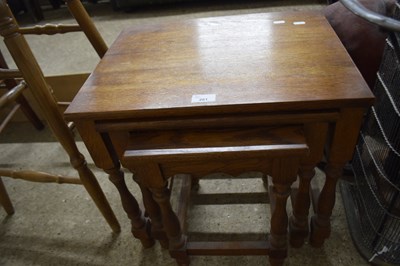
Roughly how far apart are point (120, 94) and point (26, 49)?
0.28 metres

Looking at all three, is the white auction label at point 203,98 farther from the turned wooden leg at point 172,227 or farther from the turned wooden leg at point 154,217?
the turned wooden leg at point 154,217

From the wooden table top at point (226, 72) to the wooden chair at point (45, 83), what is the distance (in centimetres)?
13

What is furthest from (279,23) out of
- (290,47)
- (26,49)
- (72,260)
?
(72,260)

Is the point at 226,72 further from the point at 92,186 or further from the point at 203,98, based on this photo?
the point at 92,186

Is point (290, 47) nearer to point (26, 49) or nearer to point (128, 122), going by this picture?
point (128, 122)

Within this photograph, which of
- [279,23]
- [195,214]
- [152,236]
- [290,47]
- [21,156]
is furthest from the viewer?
[21,156]

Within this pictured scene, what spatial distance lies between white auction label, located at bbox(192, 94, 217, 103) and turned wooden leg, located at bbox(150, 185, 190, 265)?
0.23 metres

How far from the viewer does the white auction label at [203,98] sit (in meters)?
0.60

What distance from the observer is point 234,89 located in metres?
0.62

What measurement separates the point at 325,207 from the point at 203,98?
1.69 ft

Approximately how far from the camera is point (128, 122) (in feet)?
2.07

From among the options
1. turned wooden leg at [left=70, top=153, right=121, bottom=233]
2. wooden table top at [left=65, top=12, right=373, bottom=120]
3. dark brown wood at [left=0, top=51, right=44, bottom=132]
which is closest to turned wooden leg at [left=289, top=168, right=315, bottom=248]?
wooden table top at [left=65, top=12, right=373, bottom=120]

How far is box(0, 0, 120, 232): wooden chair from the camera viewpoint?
669mm

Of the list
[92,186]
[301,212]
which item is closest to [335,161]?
[301,212]
